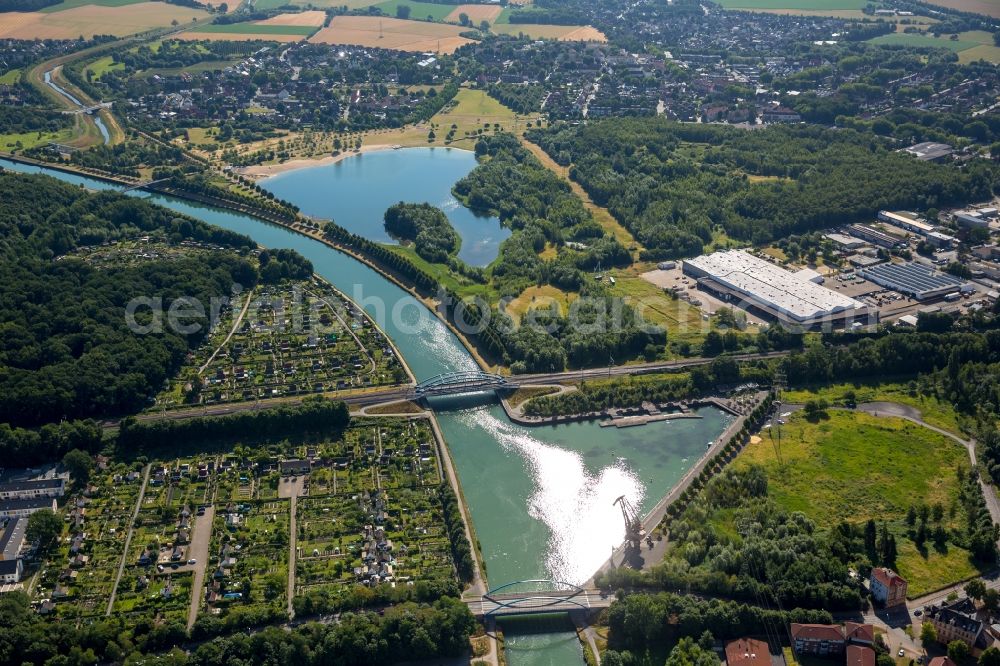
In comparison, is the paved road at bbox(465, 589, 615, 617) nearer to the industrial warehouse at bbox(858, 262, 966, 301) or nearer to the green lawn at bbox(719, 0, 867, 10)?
the industrial warehouse at bbox(858, 262, 966, 301)

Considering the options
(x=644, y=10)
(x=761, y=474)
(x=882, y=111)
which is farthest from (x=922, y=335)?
(x=644, y=10)

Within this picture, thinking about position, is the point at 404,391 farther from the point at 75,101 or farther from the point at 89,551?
the point at 75,101

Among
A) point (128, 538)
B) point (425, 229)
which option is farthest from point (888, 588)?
point (425, 229)

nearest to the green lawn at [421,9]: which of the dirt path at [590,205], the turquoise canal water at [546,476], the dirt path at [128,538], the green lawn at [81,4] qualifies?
the green lawn at [81,4]

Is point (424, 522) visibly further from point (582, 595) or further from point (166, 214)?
point (166, 214)

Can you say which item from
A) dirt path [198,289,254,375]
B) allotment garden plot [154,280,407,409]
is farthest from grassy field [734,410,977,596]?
dirt path [198,289,254,375]

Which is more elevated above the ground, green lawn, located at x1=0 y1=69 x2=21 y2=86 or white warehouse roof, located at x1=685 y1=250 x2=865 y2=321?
green lawn, located at x1=0 y1=69 x2=21 y2=86
